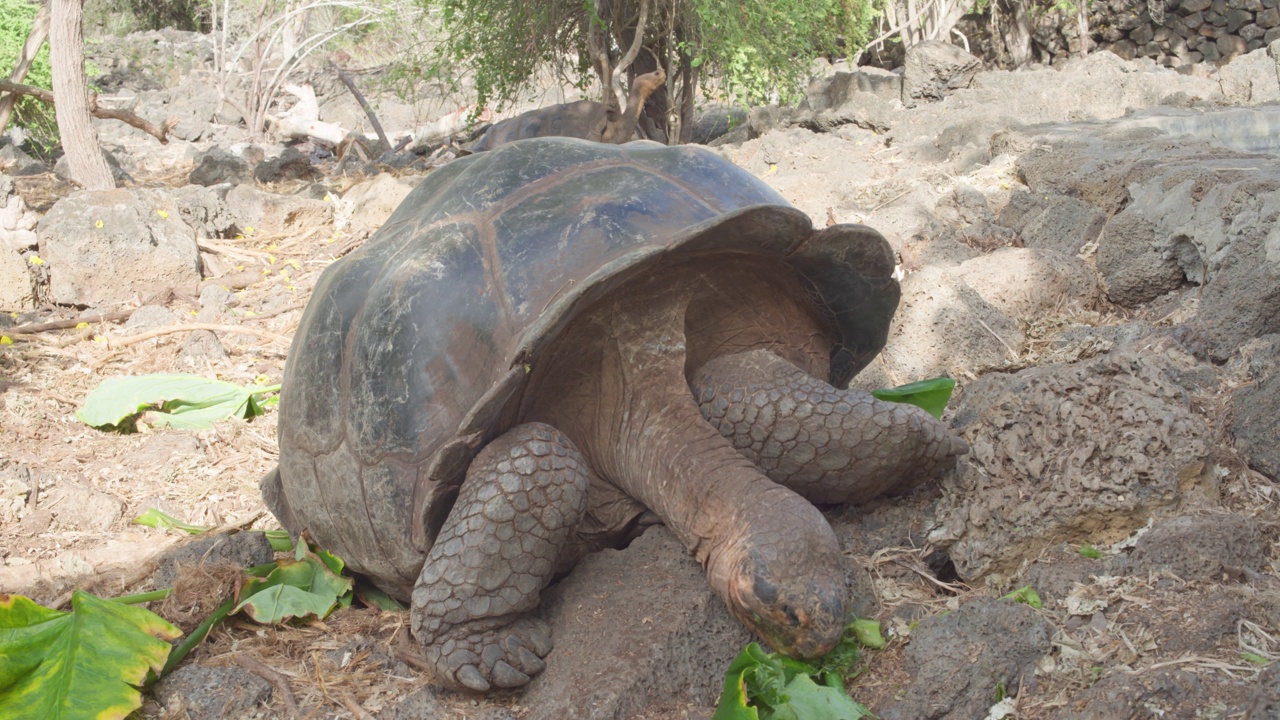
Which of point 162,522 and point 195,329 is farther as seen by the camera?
point 195,329

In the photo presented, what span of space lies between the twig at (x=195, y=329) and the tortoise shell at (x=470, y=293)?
9.59ft

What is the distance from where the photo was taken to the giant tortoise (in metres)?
1.93

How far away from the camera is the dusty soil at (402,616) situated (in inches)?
64.6

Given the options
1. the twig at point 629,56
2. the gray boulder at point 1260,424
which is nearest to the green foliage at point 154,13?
the twig at point 629,56

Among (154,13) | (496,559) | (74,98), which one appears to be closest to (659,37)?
(74,98)

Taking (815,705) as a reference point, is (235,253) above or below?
below

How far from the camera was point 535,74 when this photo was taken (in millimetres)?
9102

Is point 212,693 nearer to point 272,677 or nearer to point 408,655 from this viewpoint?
point 272,677

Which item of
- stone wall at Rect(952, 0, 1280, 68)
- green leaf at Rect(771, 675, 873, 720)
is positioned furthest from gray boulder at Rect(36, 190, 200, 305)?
stone wall at Rect(952, 0, 1280, 68)

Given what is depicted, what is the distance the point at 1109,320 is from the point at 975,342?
21.2 inches

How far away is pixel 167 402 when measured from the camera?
428 centimetres

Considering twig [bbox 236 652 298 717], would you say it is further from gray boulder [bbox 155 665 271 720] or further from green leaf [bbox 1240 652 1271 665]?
green leaf [bbox 1240 652 1271 665]

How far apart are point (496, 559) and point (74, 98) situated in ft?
25.0

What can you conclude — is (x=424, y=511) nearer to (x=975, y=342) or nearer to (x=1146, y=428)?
(x=1146, y=428)
